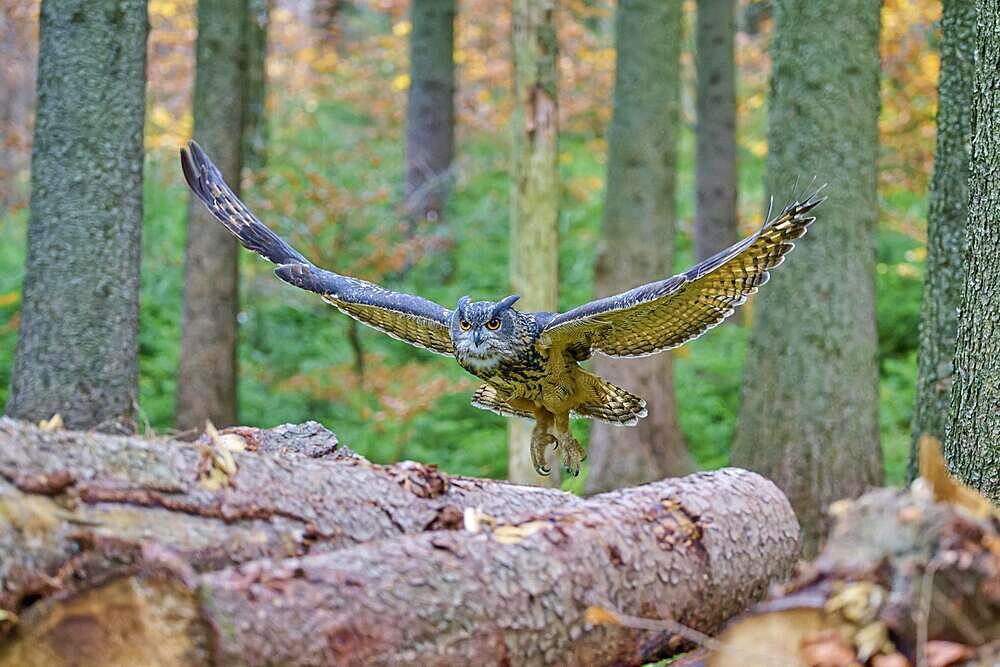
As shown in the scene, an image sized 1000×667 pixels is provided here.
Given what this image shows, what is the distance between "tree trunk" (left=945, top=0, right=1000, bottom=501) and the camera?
4.43 metres

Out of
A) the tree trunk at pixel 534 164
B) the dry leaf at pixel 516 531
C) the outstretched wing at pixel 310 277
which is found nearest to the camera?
the dry leaf at pixel 516 531

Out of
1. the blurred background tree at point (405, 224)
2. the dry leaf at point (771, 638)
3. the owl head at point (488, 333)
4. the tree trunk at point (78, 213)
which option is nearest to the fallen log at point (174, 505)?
the dry leaf at point (771, 638)

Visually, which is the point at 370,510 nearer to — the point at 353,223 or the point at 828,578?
the point at 828,578

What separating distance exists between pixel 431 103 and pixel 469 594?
1398 centimetres

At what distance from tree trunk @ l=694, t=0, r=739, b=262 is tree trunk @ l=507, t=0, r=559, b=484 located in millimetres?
6465

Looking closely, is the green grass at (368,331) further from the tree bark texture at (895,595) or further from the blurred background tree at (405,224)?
the tree bark texture at (895,595)

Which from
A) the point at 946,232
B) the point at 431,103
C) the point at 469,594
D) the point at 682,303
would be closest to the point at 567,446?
the point at 682,303

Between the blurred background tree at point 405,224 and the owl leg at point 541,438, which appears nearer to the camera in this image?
the owl leg at point 541,438

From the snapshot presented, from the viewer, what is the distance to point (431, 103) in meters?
16.5

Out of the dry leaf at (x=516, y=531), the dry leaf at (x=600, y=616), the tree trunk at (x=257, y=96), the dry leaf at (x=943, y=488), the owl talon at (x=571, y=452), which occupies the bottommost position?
the owl talon at (x=571, y=452)

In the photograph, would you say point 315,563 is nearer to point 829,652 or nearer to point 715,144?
point 829,652

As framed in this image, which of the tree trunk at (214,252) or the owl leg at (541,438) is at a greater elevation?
the tree trunk at (214,252)

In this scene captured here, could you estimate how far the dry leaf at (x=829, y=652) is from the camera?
2.71 meters

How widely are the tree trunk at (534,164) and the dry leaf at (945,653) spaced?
5687 mm
